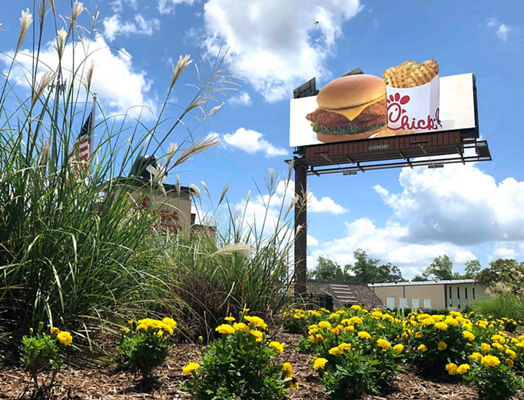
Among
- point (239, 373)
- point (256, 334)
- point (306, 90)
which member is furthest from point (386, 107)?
A: point (239, 373)

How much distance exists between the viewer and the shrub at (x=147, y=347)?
8.94 ft

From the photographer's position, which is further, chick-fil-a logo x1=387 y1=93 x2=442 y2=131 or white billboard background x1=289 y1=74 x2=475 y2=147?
chick-fil-a logo x1=387 y1=93 x2=442 y2=131

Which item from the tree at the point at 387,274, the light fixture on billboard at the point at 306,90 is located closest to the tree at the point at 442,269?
the tree at the point at 387,274

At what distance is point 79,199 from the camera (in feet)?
10.2

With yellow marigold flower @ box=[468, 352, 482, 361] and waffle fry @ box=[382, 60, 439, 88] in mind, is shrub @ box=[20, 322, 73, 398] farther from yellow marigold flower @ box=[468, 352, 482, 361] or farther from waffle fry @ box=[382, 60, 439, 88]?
waffle fry @ box=[382, 60, 439, 88]

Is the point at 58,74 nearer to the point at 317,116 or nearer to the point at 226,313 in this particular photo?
the point at 226,313

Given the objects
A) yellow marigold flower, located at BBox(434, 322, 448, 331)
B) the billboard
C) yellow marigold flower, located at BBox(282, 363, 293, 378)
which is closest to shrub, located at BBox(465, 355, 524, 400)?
yellow marigold flower, located at BBox(434, 322, 448, 331)

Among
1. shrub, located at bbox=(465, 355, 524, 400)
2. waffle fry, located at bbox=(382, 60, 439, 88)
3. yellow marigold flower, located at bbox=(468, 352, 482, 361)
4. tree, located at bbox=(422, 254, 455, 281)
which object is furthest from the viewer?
tree, located at bbox=(422, 254, 455, 281)

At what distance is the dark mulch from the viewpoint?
255 centimetres

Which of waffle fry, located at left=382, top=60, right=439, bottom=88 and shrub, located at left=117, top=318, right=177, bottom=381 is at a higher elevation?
waffle fry, located at left=382, top=60, right=439, bottom=88

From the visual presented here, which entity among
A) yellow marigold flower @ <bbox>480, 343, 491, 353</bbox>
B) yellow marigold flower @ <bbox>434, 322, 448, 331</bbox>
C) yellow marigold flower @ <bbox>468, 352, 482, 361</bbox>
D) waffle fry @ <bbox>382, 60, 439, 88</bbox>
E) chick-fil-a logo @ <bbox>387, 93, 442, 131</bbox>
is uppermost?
waffle fry @ <bbox>382, 60, 439, 88</bbox>

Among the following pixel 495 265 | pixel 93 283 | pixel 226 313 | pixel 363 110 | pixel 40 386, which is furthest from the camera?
pixel 495 265

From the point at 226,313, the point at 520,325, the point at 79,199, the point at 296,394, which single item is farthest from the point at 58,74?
the point at 520,325

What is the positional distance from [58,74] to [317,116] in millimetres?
21117
